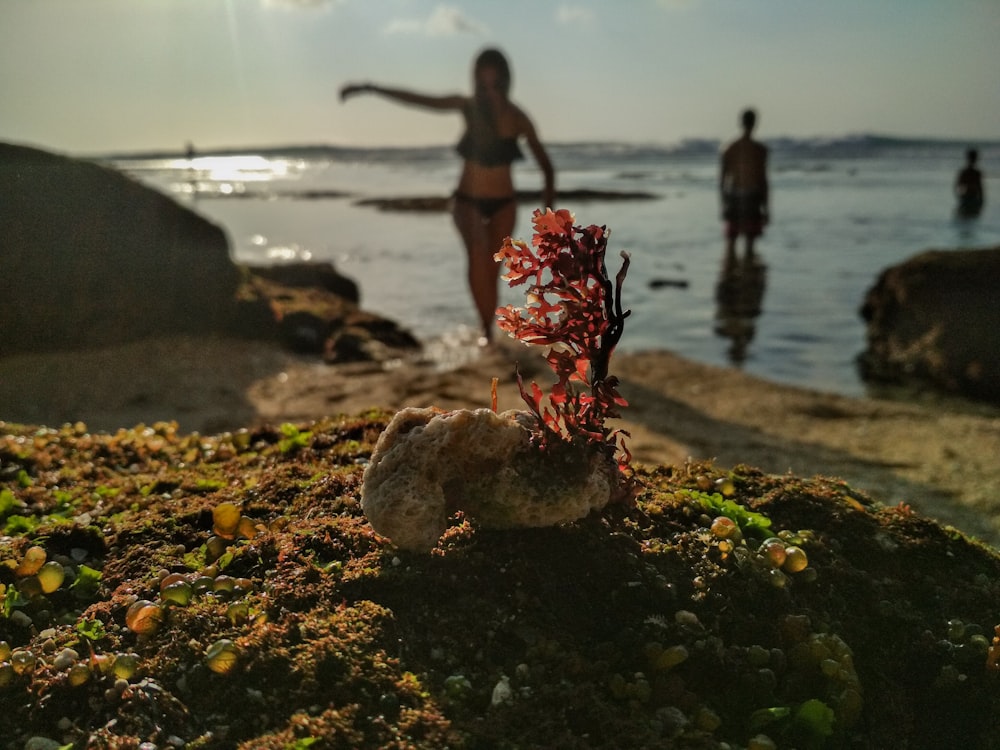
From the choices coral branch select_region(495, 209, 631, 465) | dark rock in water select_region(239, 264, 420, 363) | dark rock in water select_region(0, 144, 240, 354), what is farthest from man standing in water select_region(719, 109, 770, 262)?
coral branch select_region(495, 209, 631, 465)

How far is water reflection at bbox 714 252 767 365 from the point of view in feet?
29.3

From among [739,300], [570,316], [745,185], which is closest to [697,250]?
[745,185]

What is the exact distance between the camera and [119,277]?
7.48m

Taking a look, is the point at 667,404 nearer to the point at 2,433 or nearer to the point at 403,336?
the point at 403,336

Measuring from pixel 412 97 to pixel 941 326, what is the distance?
218 inches

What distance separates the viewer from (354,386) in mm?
6645

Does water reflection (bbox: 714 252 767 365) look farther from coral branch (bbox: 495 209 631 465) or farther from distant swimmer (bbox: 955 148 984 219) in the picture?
distant swimmer (bbox: 955 148 984 219)

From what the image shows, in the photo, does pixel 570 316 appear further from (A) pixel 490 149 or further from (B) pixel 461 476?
(A) pixel 490 149

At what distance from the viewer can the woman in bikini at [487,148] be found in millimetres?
7320

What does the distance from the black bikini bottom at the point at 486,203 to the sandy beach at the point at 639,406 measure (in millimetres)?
1371

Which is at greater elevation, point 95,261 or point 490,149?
point 490,149

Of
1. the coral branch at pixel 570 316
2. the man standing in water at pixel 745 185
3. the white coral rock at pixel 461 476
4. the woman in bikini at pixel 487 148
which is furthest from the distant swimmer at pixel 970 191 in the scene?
the white coral rock at pixel 461 476

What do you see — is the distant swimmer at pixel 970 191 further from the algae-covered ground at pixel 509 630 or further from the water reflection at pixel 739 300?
the algae-covered ground at pixel 509 630

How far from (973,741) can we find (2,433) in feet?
14.0
